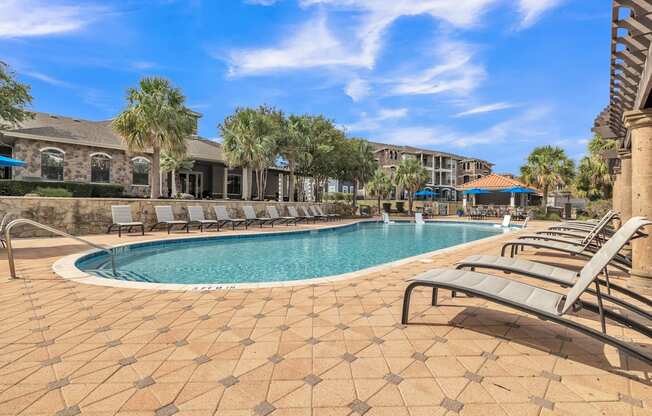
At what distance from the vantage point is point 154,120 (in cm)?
1445

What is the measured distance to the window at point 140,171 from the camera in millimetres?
21359

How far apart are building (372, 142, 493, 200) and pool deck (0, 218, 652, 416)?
45686 mm

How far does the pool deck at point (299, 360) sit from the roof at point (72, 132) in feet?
48.4

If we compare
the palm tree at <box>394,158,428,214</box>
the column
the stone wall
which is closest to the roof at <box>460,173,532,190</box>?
the palm tree at <box>394,158,428,214</box>

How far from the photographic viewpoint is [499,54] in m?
18.4

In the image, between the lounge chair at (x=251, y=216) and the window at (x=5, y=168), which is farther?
the window at (x=5, y=168)

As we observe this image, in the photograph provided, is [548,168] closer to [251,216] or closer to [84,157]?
[251,216]

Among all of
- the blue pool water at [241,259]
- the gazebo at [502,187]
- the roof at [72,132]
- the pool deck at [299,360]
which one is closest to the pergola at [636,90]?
the pool deck at [299,360]

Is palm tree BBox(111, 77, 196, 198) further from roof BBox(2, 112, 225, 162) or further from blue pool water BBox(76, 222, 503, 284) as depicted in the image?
blue pool water BBox(76, 222, 503, 284)

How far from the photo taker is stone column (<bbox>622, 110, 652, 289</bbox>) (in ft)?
15.4

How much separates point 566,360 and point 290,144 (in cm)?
2071

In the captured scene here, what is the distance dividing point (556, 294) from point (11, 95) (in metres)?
17.7

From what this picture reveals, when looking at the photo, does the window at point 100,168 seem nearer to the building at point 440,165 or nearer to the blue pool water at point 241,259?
the blue pool water at point 241,259

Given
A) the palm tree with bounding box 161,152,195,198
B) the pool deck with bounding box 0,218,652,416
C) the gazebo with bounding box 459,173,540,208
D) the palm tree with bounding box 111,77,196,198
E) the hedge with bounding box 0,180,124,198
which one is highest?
the palm tree with bounding box 111,77,196,198
